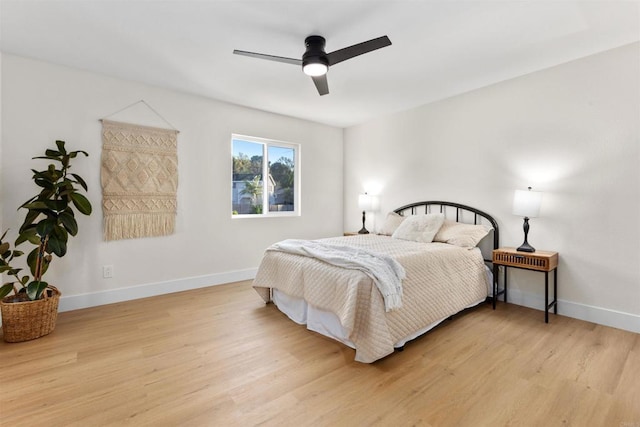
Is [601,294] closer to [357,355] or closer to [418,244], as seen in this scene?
[418,244]

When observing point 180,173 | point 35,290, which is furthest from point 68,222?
point 180,173

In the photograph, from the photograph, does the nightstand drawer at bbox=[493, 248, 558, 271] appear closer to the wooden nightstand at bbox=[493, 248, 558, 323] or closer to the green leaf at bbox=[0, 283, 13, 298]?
the wooden nightstand at bbox=[493, 248, 558, 323]

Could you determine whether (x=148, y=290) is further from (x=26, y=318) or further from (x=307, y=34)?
(x=307, y=34)

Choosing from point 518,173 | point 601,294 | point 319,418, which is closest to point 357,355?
point 319,418

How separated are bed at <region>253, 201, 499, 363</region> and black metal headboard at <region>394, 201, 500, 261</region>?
12 millimetres

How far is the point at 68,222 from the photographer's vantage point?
2709 millimetres

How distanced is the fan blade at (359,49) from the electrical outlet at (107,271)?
125 inches

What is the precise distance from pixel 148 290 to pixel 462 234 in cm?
373

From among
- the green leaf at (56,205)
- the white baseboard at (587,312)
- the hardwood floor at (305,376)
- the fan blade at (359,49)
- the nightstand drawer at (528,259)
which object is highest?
A: the fan blade at (359,49)

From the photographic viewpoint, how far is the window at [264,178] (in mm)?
4473

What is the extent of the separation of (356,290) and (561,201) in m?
2.45

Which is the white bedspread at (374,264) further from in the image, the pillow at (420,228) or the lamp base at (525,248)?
the lamp base at (525,248)

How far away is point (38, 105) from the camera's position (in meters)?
3.01

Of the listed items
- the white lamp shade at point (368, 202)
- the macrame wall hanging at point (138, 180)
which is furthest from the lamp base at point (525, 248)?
the macrame wall hanging at point (138, 180)
